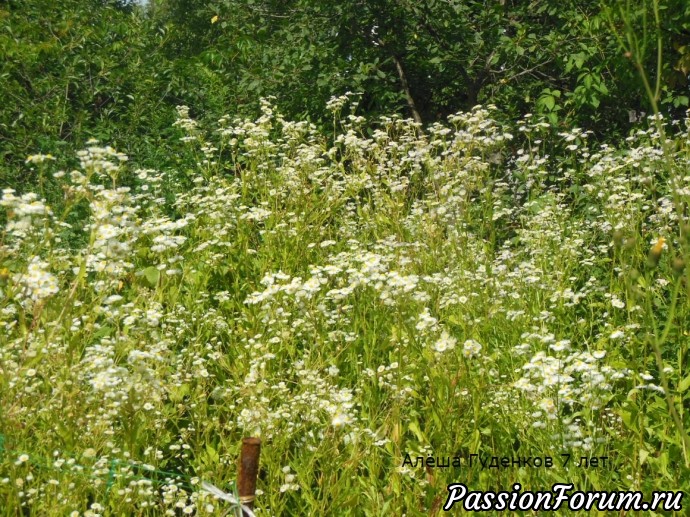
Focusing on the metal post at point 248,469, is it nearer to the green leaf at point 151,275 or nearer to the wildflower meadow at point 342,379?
the wildflower meadow at point 342,379

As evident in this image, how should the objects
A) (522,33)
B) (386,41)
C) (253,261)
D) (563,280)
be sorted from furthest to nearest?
(386,41), (522,33), (253,261), (563,280)

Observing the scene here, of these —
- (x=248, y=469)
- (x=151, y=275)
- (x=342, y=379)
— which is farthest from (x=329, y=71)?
(x=248, y=469)

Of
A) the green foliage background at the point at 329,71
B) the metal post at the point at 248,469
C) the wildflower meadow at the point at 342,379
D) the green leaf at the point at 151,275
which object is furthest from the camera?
the green foliage background at the point at 329,71

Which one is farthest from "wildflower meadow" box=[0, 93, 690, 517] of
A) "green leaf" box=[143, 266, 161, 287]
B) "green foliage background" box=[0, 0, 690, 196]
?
"green foliage background" box=[0, 0, 690, 196]

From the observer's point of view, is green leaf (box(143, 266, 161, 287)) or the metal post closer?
the metal post

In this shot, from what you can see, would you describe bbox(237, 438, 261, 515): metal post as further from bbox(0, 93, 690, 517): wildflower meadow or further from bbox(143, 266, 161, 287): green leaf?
bbox(143, 266, 161, 287): green leaf

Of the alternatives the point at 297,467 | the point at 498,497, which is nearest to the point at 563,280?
the point at 498,497

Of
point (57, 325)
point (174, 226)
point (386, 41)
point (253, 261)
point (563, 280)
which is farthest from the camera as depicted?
point (386, 41)

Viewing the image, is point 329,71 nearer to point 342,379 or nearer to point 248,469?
point 342,379

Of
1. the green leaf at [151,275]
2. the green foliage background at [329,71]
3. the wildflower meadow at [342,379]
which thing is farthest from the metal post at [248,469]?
the green foliage background at [329,71]

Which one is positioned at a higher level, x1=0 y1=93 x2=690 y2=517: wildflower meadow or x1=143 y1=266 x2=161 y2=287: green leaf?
x1=143 y1=266 x2=161 y2=287: green leaf

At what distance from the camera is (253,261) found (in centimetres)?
395

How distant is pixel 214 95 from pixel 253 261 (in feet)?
8.79

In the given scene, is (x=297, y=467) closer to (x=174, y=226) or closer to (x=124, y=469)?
(x=124, y=469)
